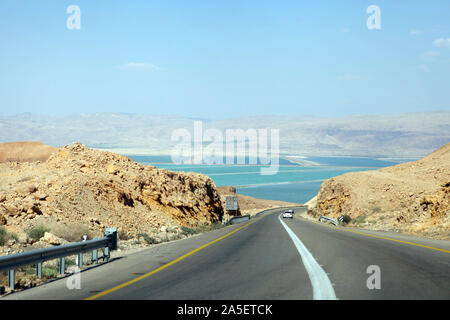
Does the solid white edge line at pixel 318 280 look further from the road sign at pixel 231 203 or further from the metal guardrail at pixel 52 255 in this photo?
the road sign at pixel 231 203

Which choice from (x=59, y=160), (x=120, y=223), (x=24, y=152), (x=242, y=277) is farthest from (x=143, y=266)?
(x=24, y=152)

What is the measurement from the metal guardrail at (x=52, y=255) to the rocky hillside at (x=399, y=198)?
55.2ft

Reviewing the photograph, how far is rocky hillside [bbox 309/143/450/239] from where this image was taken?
100 ft

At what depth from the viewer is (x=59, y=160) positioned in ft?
116

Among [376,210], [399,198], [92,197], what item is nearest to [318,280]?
[92,197]

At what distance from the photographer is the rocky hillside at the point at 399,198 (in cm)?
3062

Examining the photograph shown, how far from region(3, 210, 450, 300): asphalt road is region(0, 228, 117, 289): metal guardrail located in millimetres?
580

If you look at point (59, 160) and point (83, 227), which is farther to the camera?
point (59, 160)

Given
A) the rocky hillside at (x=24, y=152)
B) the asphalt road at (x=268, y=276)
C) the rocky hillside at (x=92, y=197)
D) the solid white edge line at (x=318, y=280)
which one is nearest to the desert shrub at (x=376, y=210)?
the rocky hillside at (x=92, y=197)

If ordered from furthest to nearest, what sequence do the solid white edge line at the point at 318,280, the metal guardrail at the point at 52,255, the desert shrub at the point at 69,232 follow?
1. the desert shrub at the point at 69,232
2. the metal guardrail at the point at 52,255
3. the solid white edge line at the point at 318,280

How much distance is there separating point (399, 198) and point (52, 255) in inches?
1689

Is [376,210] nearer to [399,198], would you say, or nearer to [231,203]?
[399,198]
